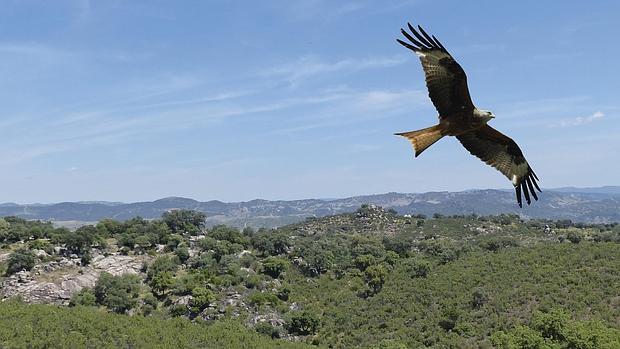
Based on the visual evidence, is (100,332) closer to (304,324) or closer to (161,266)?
(304,324)

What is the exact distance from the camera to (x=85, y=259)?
67312 mm

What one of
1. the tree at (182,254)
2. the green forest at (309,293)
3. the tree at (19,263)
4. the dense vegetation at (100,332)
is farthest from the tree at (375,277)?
the tree at (19,263)

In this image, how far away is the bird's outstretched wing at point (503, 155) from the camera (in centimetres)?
862

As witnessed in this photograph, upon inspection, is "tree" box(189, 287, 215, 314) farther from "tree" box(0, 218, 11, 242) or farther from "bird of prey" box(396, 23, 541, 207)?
"bird of prey" box(396, 23, 541, 207)

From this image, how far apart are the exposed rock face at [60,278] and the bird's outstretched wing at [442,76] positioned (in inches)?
2363

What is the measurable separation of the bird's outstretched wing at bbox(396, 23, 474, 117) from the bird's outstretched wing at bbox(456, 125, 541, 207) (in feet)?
4.55

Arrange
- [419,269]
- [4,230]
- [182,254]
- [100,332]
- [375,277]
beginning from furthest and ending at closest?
1. [4,230]
2. [182,254]
3. [419,269]
4. [375,277]
5. [100,332]

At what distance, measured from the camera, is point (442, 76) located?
24.1 feet

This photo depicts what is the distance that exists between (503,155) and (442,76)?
2431mm

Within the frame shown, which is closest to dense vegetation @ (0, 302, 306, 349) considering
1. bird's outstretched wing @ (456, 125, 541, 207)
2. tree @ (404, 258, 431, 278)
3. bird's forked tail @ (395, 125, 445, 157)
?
tree @ (404, 258, 431, 278)

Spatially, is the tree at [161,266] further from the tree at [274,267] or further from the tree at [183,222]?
the tree at [183,222]

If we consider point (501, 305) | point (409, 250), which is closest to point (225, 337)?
point (501, 305)

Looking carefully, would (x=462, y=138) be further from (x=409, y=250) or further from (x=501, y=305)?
(x=409, y=250)

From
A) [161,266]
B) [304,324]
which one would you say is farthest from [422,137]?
[161,266]
